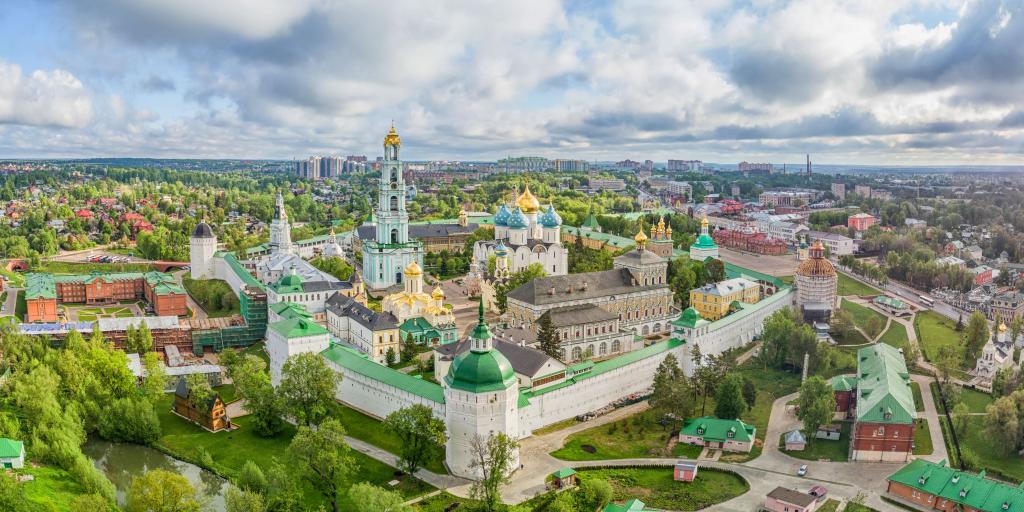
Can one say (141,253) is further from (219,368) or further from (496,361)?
(496,361)

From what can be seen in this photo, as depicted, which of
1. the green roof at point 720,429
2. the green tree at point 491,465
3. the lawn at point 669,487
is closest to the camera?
the green tree at point 491,465

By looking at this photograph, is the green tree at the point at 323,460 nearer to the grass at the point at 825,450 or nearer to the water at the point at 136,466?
the water at the point at 136,466

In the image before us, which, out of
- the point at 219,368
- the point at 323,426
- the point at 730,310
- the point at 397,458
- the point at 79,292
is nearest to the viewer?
the point at 323,426

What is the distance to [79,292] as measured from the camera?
181ft

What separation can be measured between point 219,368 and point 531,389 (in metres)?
16.3

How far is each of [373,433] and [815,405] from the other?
17.2 m

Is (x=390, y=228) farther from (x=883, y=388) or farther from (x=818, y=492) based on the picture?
(x=818, y=492)

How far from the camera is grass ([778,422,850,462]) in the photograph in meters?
29.0

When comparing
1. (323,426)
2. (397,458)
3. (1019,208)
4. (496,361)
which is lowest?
(397,458)

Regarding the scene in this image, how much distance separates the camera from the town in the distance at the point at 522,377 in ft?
85.2

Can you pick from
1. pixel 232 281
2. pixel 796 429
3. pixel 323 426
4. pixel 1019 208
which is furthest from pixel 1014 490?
pixel 232 281

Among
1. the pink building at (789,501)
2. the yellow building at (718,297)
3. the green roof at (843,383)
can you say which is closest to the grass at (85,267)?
the yellow building at (718,297)

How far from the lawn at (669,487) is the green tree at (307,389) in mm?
10382

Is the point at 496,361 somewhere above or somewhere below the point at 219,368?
above
